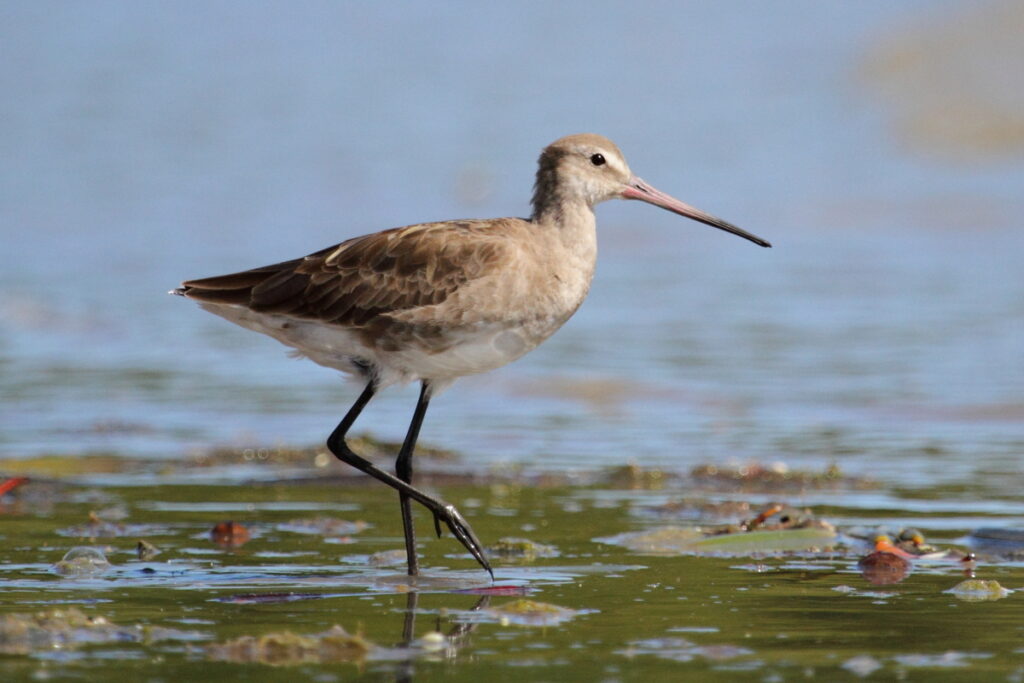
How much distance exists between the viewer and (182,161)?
2244cm

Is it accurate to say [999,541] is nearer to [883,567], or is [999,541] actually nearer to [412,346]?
[883,567]

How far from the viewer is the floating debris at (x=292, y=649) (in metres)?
5.11

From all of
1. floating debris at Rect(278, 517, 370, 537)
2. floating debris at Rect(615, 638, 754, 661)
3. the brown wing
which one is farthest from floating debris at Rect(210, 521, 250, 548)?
floating debris at Rect(615, 638, 754, 661)

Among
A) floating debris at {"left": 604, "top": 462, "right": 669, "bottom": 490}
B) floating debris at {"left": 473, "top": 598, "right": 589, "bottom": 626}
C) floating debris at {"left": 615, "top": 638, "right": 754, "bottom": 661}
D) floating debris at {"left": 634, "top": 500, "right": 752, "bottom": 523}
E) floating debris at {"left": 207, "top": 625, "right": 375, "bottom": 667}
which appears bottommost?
floating debris at {"left": 207, "top": 625, "right": 375, "bottom": 667}

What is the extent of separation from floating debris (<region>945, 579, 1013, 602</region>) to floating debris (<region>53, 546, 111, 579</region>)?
3110 mm

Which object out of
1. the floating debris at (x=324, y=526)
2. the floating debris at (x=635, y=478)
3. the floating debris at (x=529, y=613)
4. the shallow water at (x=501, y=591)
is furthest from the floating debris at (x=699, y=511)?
the floating debris at (x=529, y=613)

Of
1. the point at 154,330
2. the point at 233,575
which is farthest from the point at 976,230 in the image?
the point at 233,575

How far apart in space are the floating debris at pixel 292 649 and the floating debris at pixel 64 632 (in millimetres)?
259

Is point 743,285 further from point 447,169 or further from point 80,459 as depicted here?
point 80,459

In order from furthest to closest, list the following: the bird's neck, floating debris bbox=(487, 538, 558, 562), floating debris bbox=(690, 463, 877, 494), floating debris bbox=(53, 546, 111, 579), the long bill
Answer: floating debris bbox=(690, 463, 877, 494)
the long bill
the bird's neck
floating debris bbox=(487, 538, 558, 562)
floating debris bbox=(53, 546, 111, 579)

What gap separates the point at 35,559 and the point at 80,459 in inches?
100

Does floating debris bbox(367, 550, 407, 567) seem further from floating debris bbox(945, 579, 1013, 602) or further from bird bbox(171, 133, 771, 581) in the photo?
floating debris bbox(945, 579, 1013, 602)

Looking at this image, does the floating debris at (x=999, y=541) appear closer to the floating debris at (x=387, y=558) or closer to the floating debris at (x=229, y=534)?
the floating debris at (x=387, y=558)

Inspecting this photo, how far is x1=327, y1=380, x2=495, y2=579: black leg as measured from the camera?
22.6 feet
